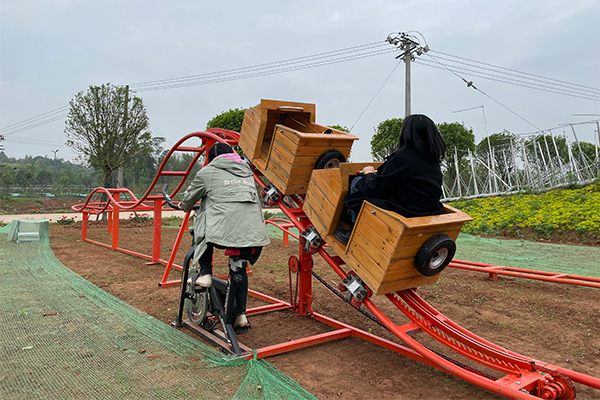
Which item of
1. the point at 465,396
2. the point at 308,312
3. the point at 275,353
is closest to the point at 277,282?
the point at 308,312

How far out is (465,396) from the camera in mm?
2846

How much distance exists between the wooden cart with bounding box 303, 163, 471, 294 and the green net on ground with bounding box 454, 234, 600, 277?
468cm

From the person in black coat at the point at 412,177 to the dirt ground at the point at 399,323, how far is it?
4.28 ft

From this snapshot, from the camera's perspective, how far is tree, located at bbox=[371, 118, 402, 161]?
24603 millimetres

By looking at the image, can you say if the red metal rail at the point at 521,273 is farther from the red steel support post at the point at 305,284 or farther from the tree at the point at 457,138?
the tree at the point at 457,138

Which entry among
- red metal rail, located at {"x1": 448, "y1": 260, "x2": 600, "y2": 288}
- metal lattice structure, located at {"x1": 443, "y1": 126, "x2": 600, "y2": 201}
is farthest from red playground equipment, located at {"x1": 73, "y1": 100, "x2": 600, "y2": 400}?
metal lattice structure, located at {"x1": 443, "y1": 126, "x2": 600, "y2": 201}

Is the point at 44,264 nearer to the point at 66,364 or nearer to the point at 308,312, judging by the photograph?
the point at 66,364

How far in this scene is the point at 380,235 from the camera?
2.97 m

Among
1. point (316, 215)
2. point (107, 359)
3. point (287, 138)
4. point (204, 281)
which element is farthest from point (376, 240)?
point (107, 359)

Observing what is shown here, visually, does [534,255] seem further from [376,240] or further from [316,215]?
[376,240]

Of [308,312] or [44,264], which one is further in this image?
[44,264]

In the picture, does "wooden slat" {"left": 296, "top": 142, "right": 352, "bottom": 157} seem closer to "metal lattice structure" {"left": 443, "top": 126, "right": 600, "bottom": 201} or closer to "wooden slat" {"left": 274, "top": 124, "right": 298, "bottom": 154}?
"wooden slat" {"left": 274, "top": 124, "right": 298, "bottom": 154}

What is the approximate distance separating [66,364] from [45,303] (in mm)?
2012

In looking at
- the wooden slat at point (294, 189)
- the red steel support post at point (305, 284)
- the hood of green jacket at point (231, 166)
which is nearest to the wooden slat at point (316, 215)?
the wooden slat at point (294, 189)
